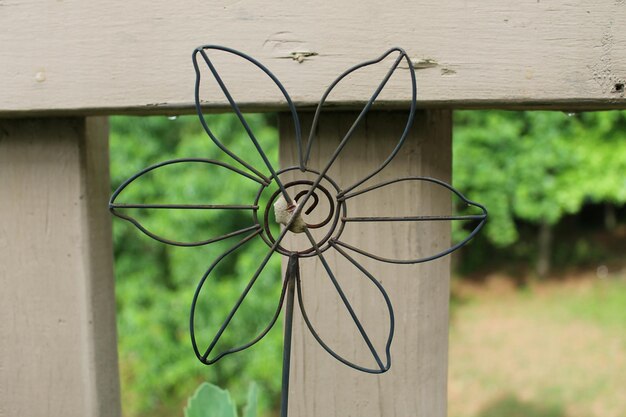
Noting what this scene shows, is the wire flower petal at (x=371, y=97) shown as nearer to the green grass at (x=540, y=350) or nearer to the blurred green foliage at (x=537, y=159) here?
the green grass at (x=540, y=350)

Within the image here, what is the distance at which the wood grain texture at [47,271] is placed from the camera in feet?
1.88

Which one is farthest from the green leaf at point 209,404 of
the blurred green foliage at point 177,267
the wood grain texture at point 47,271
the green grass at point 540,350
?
the green grass at point 540,350

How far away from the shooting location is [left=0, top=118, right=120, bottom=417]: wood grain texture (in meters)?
0.57

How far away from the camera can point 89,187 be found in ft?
1.92

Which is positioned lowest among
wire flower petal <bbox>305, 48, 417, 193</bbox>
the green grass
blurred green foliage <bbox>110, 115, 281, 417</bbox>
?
the green grass

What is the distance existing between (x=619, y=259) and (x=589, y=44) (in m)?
5.22

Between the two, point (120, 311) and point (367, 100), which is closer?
point (367, 100)

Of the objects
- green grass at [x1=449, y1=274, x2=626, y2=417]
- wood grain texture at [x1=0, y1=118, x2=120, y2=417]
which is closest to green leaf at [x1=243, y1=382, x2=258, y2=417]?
wood grain texture at [x1=0, y1=118, x2=120, y2=417]

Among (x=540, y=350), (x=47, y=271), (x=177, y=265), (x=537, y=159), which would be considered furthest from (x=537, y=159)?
(x=47, y=271)

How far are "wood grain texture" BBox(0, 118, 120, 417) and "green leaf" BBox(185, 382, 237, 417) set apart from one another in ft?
0.42

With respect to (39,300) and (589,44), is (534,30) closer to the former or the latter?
(589,44)


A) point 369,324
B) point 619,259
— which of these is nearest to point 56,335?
point 369,324

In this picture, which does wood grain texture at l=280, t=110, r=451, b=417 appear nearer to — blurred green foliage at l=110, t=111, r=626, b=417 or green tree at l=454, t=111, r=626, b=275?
blurred green foliage at l=110, t=111, r=626, b=417

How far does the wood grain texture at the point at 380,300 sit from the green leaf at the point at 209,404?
0.07m
